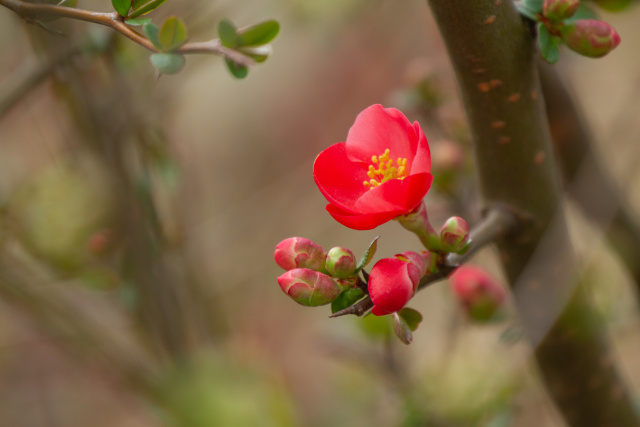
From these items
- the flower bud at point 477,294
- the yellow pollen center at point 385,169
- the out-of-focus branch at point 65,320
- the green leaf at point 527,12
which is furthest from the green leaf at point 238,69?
the out-of-focus branch at point 65,320

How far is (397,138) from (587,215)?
56 centimetres

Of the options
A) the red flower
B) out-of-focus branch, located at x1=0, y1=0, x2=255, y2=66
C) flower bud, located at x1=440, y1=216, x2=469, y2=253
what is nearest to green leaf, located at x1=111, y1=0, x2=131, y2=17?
out-of-focus branch, located at x1=0, y1=0, x2=255, y2=66

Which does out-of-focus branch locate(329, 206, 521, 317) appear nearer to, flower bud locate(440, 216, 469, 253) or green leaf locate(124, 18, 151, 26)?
flower bud locate(440, 216, 469, 253)

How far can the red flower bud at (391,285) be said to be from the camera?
36cm

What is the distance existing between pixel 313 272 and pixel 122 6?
23cm

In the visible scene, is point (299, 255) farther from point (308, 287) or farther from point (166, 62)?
point (166, 62)

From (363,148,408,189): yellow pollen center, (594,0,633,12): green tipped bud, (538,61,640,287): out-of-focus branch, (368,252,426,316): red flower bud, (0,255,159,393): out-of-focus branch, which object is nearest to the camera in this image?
(368,252,426,316): red flower bud

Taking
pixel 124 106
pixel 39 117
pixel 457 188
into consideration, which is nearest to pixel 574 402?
pixel 457 188

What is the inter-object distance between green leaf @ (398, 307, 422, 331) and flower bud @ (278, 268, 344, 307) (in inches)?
2.2

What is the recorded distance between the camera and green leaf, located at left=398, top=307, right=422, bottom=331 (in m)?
0.41

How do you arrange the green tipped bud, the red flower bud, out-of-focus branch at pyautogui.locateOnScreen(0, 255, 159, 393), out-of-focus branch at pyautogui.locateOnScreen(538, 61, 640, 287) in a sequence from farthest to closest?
out-of-focus branch at pyautogui.locateOnScreen(0, 255, 159, 393) → out-of-focus branch at pyautogui.locateOnScreen(538, 61, 640, 287) → the green tipped bud → the red flower bud

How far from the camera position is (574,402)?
61cm

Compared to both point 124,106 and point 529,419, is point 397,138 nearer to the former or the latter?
point 124,106

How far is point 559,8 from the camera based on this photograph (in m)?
0.45
